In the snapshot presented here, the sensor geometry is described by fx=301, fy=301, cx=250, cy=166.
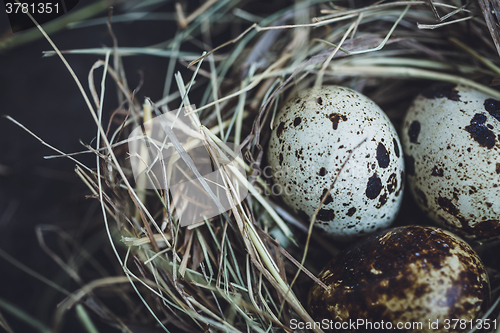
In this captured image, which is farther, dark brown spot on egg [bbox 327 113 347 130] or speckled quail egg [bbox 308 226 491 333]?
dark brown spot on egg [bbox 327 113 347 130]

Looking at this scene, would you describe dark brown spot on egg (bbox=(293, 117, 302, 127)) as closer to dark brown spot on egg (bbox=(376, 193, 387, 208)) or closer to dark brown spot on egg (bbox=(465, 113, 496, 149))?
dark brown spot on egg (bbox=(376, 193, 387, 208))

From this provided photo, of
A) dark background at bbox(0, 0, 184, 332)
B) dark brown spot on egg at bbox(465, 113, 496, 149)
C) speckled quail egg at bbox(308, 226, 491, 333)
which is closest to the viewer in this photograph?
speckled quail egg at bbox(308, 226, 491, 333)

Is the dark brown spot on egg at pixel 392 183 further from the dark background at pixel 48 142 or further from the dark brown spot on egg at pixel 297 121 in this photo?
the dark background at pixel 48 142

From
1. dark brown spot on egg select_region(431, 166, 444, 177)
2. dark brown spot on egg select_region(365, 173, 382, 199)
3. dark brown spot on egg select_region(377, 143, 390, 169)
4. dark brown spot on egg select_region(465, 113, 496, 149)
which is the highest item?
dark brown spot on egg select_region(465, 113, 496, 149)

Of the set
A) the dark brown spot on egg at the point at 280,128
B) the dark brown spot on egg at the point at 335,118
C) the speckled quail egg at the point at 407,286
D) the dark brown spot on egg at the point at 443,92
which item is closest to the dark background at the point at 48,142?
the dark brown spot on egg at the point at 280,128

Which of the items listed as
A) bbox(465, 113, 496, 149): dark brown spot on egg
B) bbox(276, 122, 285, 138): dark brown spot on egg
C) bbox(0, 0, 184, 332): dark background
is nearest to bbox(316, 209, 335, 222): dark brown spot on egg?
Answer: bbox(276, 122, 285, 138): dark brown spot on egg
